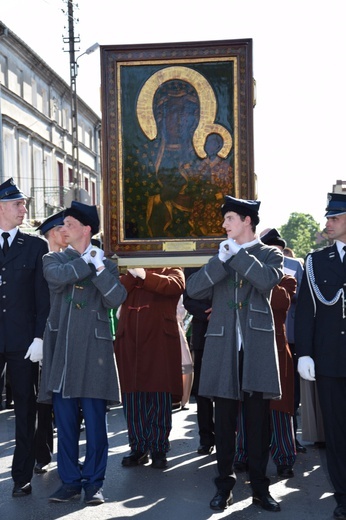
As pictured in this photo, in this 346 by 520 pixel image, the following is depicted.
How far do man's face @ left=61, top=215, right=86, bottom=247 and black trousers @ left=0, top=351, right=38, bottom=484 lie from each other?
95 centimetres

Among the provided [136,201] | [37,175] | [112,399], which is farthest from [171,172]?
[37,175]

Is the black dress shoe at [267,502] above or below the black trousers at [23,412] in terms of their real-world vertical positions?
below

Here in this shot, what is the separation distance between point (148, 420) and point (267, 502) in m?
1.97

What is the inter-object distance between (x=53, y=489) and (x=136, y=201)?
239cm

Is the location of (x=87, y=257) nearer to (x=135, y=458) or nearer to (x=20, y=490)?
(x=20, y=490)

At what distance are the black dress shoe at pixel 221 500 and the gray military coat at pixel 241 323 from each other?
0.71 metres

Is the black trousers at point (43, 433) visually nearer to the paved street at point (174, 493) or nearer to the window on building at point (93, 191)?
the paved street at point (174, 493)

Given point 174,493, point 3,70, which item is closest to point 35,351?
point 174,493

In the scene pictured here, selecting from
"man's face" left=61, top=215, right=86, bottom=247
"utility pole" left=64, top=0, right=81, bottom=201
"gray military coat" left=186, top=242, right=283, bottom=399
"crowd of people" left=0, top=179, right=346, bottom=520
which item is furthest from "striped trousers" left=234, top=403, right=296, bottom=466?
"utility pole" left=64, top=0, right=81, bottom=201

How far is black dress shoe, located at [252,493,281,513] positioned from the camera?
647 cm

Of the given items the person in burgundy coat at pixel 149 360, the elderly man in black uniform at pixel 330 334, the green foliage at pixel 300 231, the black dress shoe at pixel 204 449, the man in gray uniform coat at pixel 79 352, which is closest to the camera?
the elderly man in black uniform at pixel 330 334

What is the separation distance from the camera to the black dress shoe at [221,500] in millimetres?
6484

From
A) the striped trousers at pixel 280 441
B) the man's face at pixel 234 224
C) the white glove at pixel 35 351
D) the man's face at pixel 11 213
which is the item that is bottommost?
the striped trousers at pixel 280 441

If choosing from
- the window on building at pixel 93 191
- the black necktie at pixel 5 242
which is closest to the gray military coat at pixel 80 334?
the black necktie at pixel 5 242
